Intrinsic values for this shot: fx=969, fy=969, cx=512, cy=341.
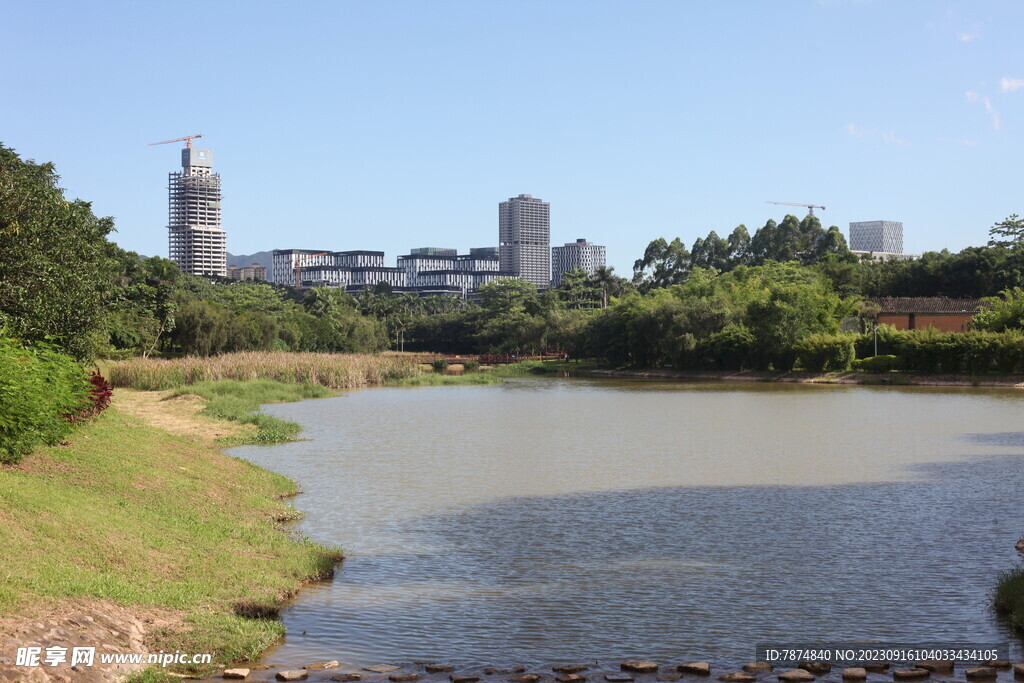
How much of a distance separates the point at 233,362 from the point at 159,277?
16230 mm

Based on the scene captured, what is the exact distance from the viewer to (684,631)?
10.2 m

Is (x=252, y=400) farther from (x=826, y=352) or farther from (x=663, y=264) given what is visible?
(x=663, y=264)

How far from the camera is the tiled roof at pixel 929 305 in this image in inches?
3221

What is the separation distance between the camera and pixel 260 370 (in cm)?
→ 5038

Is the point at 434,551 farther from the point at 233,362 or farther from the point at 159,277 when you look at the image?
the point at 159,277

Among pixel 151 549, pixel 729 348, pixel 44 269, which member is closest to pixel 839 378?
pixel 729 348

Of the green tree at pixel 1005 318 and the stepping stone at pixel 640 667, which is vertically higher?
the green tree at pixel 1005 318

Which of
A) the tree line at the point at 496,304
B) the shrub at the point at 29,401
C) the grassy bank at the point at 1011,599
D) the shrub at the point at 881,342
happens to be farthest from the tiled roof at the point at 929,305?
the shrub at the point at 29,401

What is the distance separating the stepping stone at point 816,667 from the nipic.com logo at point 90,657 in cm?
542

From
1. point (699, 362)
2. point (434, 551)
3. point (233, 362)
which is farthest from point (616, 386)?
point (434, 551)

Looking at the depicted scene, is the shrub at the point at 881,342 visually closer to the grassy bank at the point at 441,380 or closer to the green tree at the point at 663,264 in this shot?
the grassy bank at the point at 441,380

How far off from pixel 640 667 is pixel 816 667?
1625 mm

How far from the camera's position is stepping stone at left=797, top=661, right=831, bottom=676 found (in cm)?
887

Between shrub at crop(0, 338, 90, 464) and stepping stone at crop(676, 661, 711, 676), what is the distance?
8541 millimetres
